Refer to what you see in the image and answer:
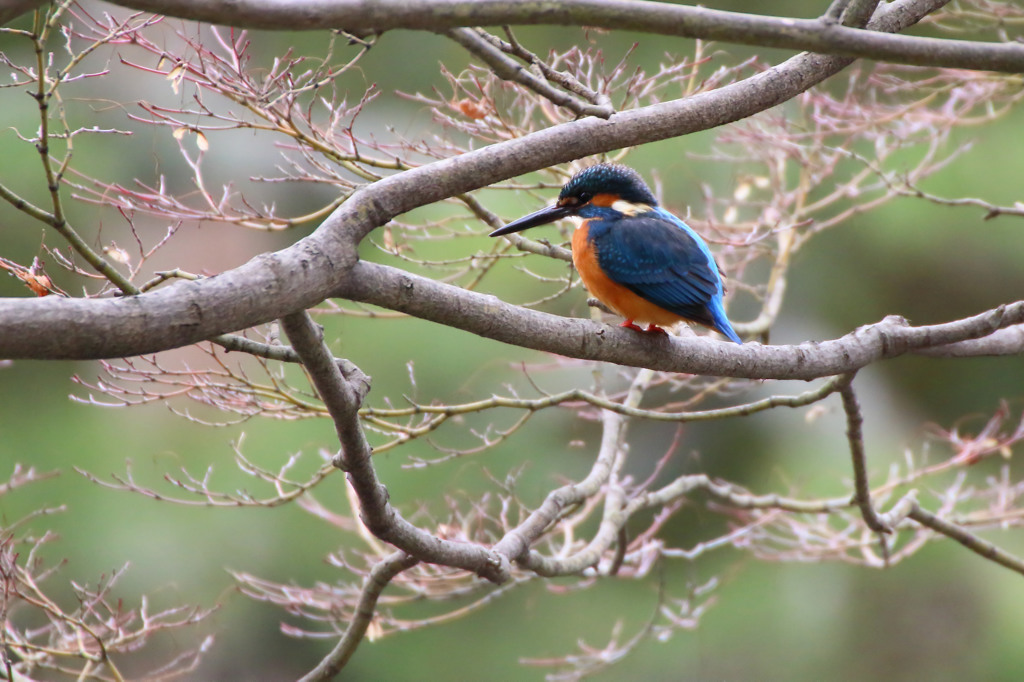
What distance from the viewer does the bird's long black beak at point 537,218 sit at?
1.86 m

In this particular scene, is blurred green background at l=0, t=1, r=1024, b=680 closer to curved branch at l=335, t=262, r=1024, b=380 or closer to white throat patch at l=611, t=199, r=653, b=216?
white throat patch at l=611, t=199, r=653, b=216

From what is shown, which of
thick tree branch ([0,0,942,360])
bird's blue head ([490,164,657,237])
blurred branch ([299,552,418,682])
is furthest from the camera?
bird's blue head ([490,164,657,237])

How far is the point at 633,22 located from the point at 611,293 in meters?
1.05

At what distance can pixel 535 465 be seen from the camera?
446 centimetres

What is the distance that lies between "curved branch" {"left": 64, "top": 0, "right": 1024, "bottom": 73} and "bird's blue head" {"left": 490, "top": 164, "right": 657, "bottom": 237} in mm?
1005

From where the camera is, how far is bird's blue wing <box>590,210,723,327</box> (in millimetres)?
1988

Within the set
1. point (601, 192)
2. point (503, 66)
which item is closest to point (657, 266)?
point (601, 192)

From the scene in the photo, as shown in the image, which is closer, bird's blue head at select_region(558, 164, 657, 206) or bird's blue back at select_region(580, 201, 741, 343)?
bird's blue back at select_region(580, 201, 741, 343)

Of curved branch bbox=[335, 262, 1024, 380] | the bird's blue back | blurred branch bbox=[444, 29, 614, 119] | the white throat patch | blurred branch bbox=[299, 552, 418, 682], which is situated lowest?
blurred branch bbox=[299, 552, 418, 682]

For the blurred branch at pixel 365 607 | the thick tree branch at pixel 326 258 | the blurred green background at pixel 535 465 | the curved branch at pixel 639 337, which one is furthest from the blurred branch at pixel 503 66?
the blurred green background at pixel 535 465

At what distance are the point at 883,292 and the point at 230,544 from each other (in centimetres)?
392

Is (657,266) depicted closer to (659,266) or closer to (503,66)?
(659,266)

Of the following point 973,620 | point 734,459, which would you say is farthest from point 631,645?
point 973,620

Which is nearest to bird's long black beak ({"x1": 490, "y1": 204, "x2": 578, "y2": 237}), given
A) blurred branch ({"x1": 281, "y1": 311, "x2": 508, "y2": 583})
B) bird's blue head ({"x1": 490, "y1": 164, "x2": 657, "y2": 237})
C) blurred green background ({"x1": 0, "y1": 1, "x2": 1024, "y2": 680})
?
bird's blue head ({"x1": 490, "y1": 164, "x2": 657, "y2": 237})
